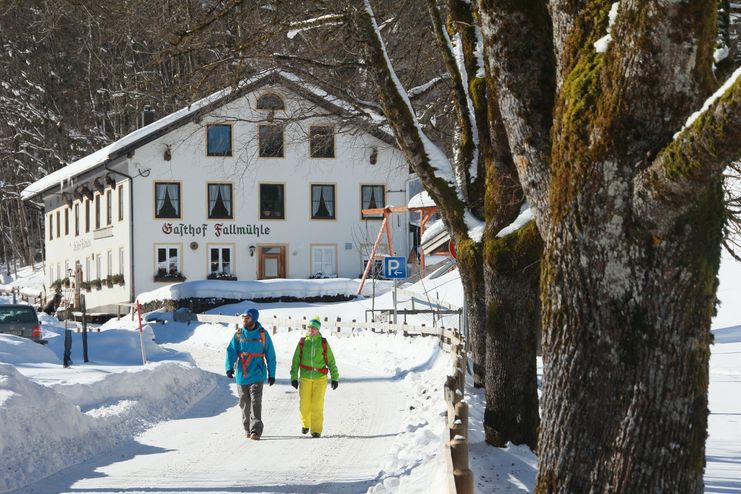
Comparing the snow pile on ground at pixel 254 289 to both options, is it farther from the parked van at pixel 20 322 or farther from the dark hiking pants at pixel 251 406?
the dark hiking pants at pixel 251 406

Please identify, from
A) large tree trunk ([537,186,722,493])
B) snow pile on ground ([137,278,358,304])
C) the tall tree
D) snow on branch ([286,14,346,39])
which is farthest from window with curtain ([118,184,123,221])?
large tree trunk ([537,186,722,493])

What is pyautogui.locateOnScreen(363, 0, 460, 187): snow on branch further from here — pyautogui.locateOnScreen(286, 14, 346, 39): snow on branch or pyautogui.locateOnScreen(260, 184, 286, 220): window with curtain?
pyautogui.locateOnScreen(260, 184, 286, 220): window with curtain

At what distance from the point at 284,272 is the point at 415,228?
41.7ft

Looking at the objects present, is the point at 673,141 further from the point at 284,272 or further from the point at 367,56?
the point at 284,272

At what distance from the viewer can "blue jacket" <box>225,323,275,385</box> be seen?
13133 mm

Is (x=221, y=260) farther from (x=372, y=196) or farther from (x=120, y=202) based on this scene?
(x=372, y=196)

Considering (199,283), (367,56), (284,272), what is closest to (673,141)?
(367,56)

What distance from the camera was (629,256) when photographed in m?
5.59

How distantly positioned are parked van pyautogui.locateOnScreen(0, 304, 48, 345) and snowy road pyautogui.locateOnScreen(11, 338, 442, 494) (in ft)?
31.0

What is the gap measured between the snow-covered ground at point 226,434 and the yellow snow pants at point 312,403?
0.21 meters

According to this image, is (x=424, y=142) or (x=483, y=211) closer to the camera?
(x=483, y=211)

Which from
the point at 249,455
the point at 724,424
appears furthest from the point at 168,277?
the point at 249,455

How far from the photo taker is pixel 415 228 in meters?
56.8

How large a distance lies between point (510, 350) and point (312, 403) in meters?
2.72
